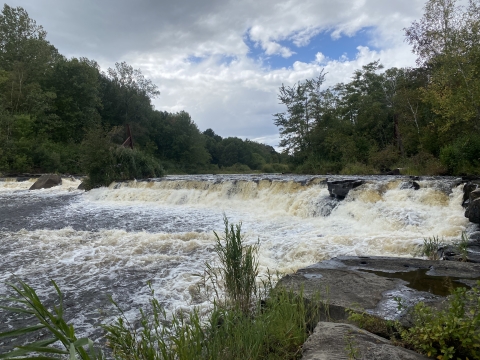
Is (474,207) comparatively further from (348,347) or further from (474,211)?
(348,347)

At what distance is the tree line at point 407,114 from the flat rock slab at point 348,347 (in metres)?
13.7

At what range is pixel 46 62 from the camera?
37906 mm

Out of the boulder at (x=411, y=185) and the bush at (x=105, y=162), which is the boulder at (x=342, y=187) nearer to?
the boulder at (x=411, y=185)

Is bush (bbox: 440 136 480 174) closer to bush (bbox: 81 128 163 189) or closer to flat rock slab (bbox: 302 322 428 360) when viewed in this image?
flat rock slab (bbox: 302 322 428 360)

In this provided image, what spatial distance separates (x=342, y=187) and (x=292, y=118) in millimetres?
21613

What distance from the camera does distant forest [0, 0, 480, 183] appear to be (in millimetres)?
15281

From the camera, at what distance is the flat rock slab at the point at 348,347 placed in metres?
2.16

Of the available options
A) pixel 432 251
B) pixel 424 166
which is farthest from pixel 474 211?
pixel 424 166

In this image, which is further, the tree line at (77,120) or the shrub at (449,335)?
the tree line at (77,120)

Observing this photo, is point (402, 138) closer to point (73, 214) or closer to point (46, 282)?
point (73, 214)

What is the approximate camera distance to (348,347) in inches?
86.0

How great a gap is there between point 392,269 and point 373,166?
723 inches

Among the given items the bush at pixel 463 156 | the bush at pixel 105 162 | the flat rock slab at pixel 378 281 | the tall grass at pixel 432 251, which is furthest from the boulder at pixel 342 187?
the bush at pixel 105 162

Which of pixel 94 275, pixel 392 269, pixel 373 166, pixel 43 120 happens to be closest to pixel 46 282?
pixel 94 275
